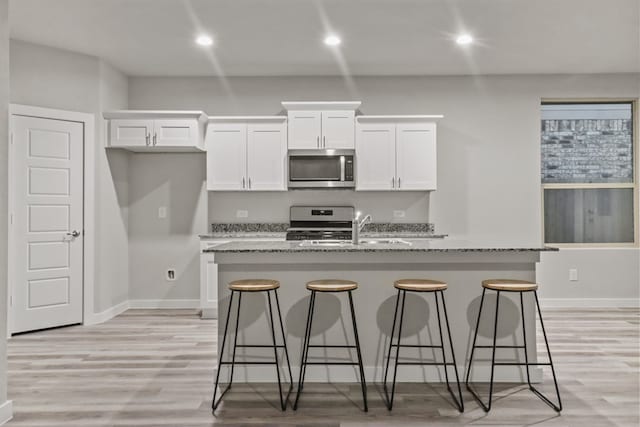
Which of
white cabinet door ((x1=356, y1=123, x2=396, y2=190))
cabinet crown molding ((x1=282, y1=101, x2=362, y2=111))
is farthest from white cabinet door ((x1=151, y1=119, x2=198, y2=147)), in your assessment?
white cabinet door ((x1=356, y1=123, x2=396, y2=190))

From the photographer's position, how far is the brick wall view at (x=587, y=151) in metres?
5.28

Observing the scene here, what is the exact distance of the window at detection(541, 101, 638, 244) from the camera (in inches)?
208

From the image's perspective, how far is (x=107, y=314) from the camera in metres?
4.61

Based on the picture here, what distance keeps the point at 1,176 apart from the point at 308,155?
2934 millimetres

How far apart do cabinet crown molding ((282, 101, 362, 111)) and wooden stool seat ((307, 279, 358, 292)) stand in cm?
255

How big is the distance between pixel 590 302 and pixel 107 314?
5.29m

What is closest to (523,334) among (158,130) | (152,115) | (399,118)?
(399,118)

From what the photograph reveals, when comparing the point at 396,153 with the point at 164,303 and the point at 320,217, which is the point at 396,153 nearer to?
the point at 320,217

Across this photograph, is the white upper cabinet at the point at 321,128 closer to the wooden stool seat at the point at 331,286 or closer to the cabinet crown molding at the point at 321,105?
the cabinet crown molding at the point at 321,105

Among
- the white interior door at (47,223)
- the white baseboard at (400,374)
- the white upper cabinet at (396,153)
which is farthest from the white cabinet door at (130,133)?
the white baseboard at (400,374)

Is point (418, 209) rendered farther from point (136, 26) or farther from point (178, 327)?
point (136, 26)

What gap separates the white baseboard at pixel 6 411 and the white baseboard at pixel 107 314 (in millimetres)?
2129

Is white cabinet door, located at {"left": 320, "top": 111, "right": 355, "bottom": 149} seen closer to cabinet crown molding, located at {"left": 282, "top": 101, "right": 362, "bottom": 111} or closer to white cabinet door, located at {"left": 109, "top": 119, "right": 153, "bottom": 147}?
cabinet crown molding, located at {"left": 282, "top": 101, "right": 362, "bottom": 111}

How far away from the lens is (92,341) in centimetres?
385
